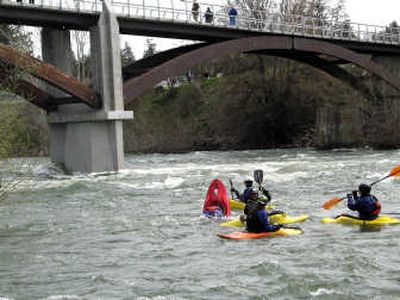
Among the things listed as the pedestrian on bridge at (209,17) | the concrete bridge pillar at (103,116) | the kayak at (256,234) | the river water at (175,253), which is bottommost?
the river water at (175,253)

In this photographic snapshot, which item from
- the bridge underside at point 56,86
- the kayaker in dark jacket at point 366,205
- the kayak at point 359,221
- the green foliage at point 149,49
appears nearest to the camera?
the kayaker in dark jacket at point 366,205

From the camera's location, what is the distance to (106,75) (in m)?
32.5

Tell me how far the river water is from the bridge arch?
452 inches

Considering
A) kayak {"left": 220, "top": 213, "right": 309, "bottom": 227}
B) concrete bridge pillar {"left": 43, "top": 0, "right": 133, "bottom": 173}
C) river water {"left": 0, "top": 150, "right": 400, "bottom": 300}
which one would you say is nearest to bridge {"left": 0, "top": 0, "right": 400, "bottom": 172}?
concrete bridge pillar {"left": 43, "top": 0, "right": 133, "bottom": 173}

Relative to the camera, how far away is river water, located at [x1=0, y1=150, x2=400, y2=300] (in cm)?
1038

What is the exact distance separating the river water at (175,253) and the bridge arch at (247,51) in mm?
11487

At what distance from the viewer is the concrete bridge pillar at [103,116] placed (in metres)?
32.2

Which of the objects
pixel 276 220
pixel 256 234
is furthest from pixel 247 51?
pixel 256 234

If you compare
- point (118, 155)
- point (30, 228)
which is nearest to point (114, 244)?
point (30, 228)

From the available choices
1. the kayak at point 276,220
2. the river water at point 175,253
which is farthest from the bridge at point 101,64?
the kayak at point 276,220

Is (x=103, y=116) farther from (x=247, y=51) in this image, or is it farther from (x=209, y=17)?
(x=247, y=51)

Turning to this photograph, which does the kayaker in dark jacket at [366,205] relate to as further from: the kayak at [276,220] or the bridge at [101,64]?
the bridge at [101,64]

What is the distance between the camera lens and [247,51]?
38.6m

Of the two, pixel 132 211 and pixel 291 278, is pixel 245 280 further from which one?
pixel 132 211
